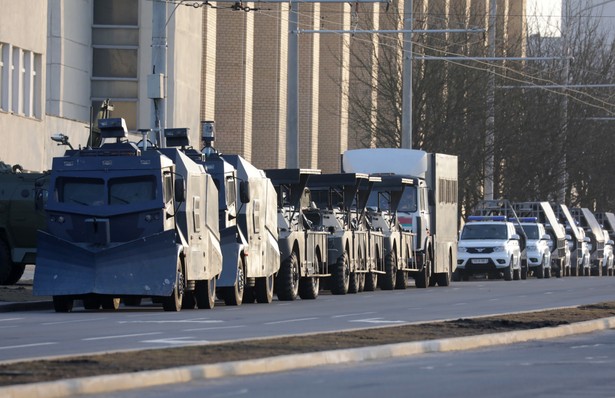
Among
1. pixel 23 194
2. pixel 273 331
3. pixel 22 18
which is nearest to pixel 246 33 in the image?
pixel 22 18

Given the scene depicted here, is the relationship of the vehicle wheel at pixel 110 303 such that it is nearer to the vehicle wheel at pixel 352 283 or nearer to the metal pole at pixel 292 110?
the vehicle wheel at pixel 352 283

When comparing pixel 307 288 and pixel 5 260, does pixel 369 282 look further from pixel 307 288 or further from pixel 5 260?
pixel 5 260

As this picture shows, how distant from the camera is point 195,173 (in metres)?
29.5

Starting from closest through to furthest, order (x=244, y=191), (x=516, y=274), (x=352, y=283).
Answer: (x=244, y=191)
(x=352, y=283)
(x=516, y=274)

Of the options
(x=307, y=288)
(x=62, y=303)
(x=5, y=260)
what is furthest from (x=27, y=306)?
(x=307, y=288)

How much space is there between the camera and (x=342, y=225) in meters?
38.9

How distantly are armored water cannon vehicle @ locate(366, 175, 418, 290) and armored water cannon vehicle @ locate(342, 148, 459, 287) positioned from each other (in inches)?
13.5

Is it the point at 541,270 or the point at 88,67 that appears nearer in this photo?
the point at 88,67

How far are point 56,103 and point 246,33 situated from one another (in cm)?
1046

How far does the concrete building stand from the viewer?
164ft

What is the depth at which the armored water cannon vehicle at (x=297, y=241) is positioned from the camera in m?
34.2

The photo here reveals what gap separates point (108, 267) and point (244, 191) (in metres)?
4.77

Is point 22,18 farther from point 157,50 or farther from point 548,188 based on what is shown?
point 548,188

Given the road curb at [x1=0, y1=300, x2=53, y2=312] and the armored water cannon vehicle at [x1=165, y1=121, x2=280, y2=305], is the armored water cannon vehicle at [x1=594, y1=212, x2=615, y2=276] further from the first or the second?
the road curb at [x1=0, y1=300, x2=53, y2=312]
